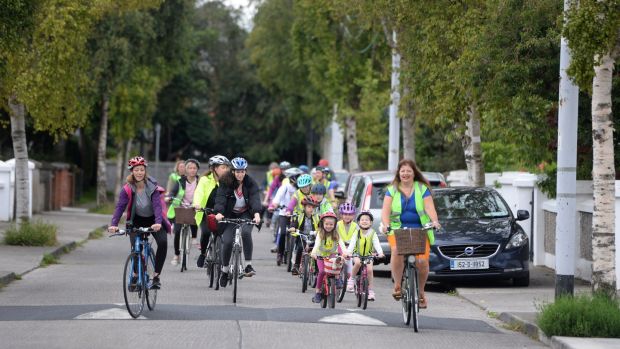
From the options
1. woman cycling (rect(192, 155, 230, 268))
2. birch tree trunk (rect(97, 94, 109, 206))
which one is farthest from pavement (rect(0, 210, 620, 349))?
birch tree trunk (rect(97, 94, 109, 206))

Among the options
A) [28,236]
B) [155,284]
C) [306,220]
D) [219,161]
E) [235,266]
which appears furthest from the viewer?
[28,236]

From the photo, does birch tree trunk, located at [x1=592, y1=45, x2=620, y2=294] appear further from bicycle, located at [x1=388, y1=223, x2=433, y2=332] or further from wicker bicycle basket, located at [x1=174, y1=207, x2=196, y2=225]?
wicker bicycle basket, located at [x1=174, y1=207, x2=196, y2=225]

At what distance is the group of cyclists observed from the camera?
1386 cm

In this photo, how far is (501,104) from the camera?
58.1 feet

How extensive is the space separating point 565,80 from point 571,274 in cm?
212

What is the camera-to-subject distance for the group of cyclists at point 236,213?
45.5 feet

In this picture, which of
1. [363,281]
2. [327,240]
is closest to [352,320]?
[363,281]

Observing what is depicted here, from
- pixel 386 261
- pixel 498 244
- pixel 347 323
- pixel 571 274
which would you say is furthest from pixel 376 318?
pixel 386 261

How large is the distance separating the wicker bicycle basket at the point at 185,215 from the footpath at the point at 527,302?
4280 mm

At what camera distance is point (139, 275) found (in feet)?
43.4

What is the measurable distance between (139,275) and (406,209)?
292 centimetres

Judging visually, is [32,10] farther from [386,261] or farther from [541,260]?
[541,260]

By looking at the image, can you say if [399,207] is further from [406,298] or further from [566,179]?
[566,179]

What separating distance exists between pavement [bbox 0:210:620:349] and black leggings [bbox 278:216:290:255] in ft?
2.66
